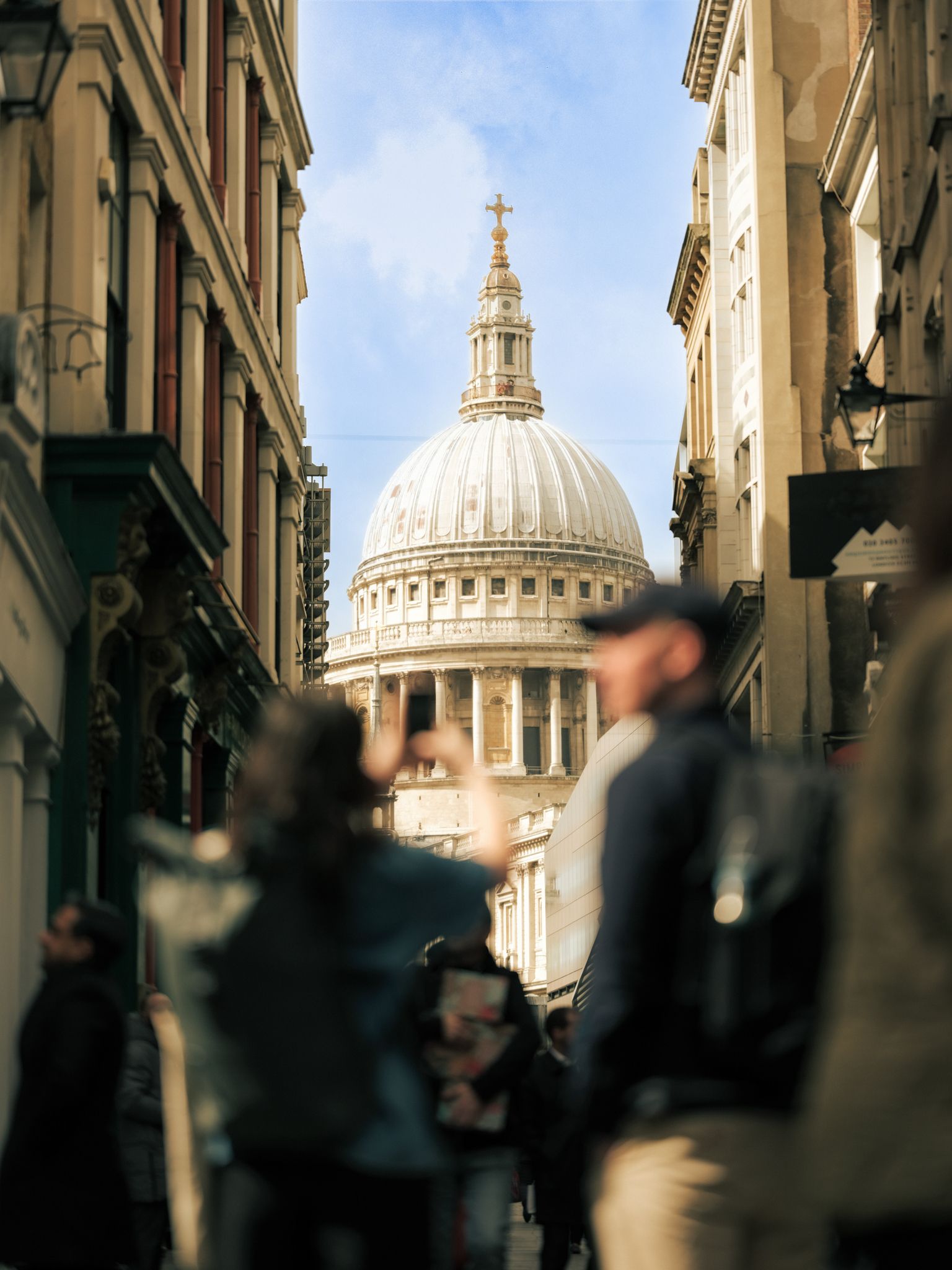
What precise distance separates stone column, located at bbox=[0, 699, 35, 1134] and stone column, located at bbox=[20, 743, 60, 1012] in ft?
0.50

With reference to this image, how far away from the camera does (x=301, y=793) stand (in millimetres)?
4352

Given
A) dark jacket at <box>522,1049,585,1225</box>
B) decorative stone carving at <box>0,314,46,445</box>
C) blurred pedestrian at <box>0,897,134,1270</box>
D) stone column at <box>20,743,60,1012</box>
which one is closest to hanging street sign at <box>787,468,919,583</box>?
stone column at <box>20,743,60,1012</box>

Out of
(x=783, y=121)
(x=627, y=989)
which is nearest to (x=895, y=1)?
(x=783, y=121)

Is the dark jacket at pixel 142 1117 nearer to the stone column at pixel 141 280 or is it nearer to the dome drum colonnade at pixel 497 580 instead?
the stone column at pixel 141 280

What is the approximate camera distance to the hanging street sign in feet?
56.2

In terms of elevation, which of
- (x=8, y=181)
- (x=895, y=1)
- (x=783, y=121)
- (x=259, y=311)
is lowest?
(x=8, y=181)

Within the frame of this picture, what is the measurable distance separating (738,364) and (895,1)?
14.7 meters

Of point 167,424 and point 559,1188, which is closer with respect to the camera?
point 559,1188

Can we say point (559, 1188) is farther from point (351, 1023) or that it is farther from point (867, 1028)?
point (867, 1028)

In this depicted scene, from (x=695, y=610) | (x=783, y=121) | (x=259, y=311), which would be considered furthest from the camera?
(x=783, y=121)

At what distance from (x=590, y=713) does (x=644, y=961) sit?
119 metres

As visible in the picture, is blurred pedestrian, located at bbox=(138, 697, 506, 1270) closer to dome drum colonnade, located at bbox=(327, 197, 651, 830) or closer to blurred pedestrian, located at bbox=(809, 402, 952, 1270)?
blurred pedestrian, located at bbox=(809, 402, 952, 1270)

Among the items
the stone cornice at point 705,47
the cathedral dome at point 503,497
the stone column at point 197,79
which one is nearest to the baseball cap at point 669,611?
the stone column at point 197,79

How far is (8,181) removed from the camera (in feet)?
45.9
